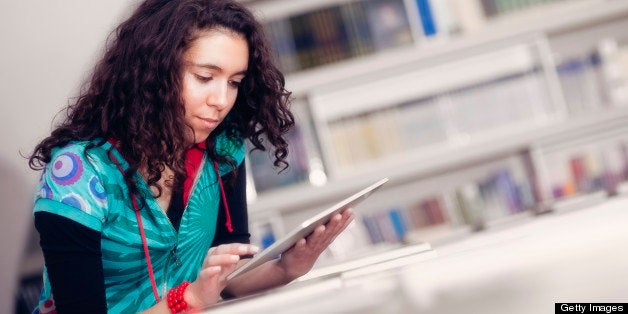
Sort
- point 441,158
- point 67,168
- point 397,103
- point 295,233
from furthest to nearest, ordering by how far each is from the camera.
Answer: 1. point 397,103
2. point 441,158
3. point 67,168
4. point 295,233

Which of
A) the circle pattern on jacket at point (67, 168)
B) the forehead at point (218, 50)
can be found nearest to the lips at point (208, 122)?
the forehead at point (218, 50)

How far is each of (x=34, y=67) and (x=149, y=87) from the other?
4.26 ft

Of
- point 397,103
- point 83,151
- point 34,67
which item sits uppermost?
point 34,67

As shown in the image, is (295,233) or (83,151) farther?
(83,151)

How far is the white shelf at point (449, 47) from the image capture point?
2260 millimetres

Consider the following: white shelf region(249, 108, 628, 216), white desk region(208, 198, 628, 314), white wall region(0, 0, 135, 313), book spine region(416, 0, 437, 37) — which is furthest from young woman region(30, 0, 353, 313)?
book spine region(416, 0, 437, 37)

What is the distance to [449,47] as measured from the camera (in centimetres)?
227

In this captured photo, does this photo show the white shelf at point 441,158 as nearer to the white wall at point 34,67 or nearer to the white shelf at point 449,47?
the white shelf at point 449,47

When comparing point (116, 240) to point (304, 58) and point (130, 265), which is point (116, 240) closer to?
point (130, 265)

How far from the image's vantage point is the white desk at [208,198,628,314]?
57 cm

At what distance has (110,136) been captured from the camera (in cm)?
117

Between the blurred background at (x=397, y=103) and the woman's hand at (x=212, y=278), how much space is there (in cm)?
126

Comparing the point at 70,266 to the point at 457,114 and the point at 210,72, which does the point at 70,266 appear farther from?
the point at 457,114

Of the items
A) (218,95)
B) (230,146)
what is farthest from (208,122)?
(230,146)
